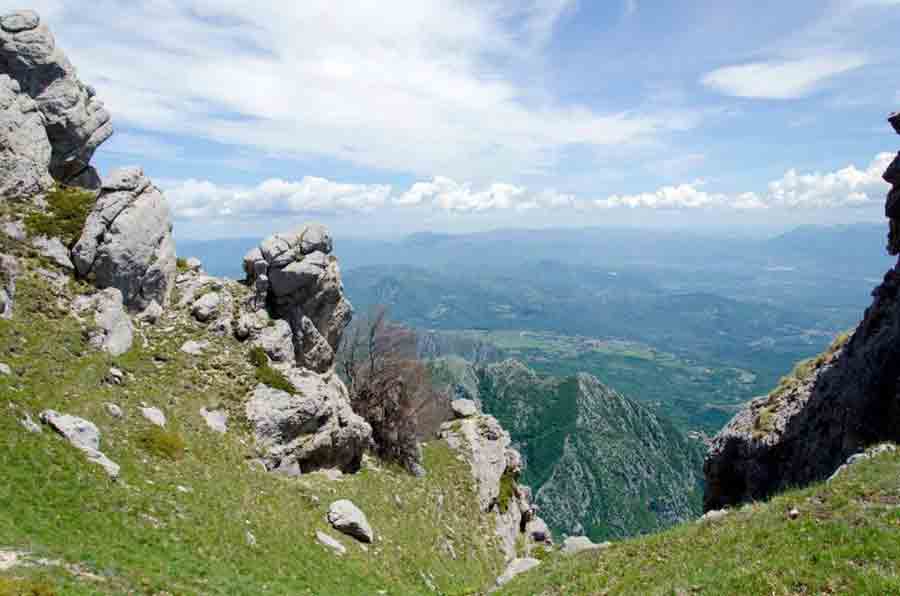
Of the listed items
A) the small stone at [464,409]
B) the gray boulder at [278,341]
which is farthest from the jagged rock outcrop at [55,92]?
the small stone at [464,409]

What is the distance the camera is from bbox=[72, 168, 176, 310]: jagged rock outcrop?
42000 millimetres

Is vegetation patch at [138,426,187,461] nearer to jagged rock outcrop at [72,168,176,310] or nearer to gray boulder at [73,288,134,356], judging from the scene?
gray boulder at [73,288,134,356]

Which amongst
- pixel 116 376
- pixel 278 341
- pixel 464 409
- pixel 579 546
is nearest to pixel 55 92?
pixel 278 341

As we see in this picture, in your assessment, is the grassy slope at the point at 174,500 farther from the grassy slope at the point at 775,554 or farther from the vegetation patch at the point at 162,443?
the grassy slope at the point at 775,554

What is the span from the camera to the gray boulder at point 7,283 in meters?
34.1

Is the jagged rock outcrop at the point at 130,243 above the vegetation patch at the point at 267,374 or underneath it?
above

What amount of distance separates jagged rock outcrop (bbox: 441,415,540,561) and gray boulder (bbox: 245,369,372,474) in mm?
17269

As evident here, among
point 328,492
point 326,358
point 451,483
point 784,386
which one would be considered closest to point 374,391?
point 326,358

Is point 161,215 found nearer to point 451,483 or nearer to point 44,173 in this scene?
point 44,173

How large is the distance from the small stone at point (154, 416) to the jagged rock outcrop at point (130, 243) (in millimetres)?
12323

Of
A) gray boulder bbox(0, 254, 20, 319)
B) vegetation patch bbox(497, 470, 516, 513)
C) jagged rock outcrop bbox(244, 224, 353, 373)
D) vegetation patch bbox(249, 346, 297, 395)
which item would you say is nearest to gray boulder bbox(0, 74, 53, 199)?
gray boulder bbox(0, 254, 20, 319)

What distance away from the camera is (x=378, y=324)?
7075cm

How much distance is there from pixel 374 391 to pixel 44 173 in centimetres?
3798

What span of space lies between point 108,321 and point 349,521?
22.8 m
